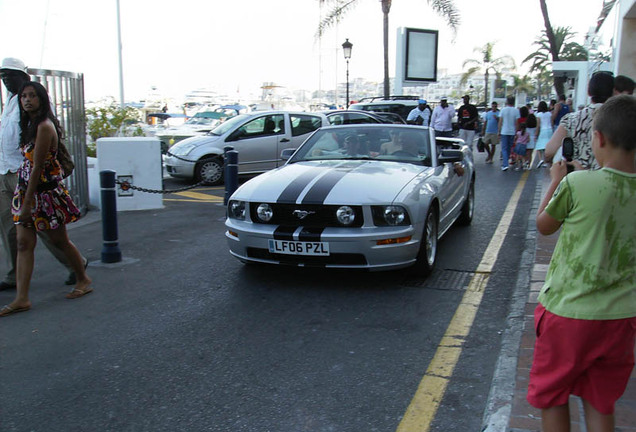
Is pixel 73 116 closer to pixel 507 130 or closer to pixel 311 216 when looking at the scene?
pixel 311 216

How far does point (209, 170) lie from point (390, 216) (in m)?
8.29

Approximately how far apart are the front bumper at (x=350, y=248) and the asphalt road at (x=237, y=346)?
0.89ft

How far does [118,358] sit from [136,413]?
0.79m

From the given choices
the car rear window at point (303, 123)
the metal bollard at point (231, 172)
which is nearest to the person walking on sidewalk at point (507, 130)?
the car rear window at point (303, 123)

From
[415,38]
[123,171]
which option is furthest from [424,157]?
[415,38]

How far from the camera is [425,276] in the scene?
18.7ft

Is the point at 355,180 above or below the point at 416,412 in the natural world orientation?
above

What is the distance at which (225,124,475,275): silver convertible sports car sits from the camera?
514cm

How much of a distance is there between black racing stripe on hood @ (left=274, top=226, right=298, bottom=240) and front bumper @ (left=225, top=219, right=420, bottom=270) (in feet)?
0.06

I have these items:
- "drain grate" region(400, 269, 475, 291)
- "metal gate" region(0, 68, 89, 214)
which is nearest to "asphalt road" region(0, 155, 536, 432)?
"drain grate" region(400, 269, 475, 291)

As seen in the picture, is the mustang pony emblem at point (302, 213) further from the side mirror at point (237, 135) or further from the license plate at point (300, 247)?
the side mirror at point (237, 135)

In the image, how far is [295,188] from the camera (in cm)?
548

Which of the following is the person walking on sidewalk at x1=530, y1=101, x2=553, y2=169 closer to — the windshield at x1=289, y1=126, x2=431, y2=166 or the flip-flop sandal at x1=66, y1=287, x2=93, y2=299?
the windshield at x1=289, y1=126, x2=431, y2=166

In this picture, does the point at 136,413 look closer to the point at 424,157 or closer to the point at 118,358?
the point at 118,358
